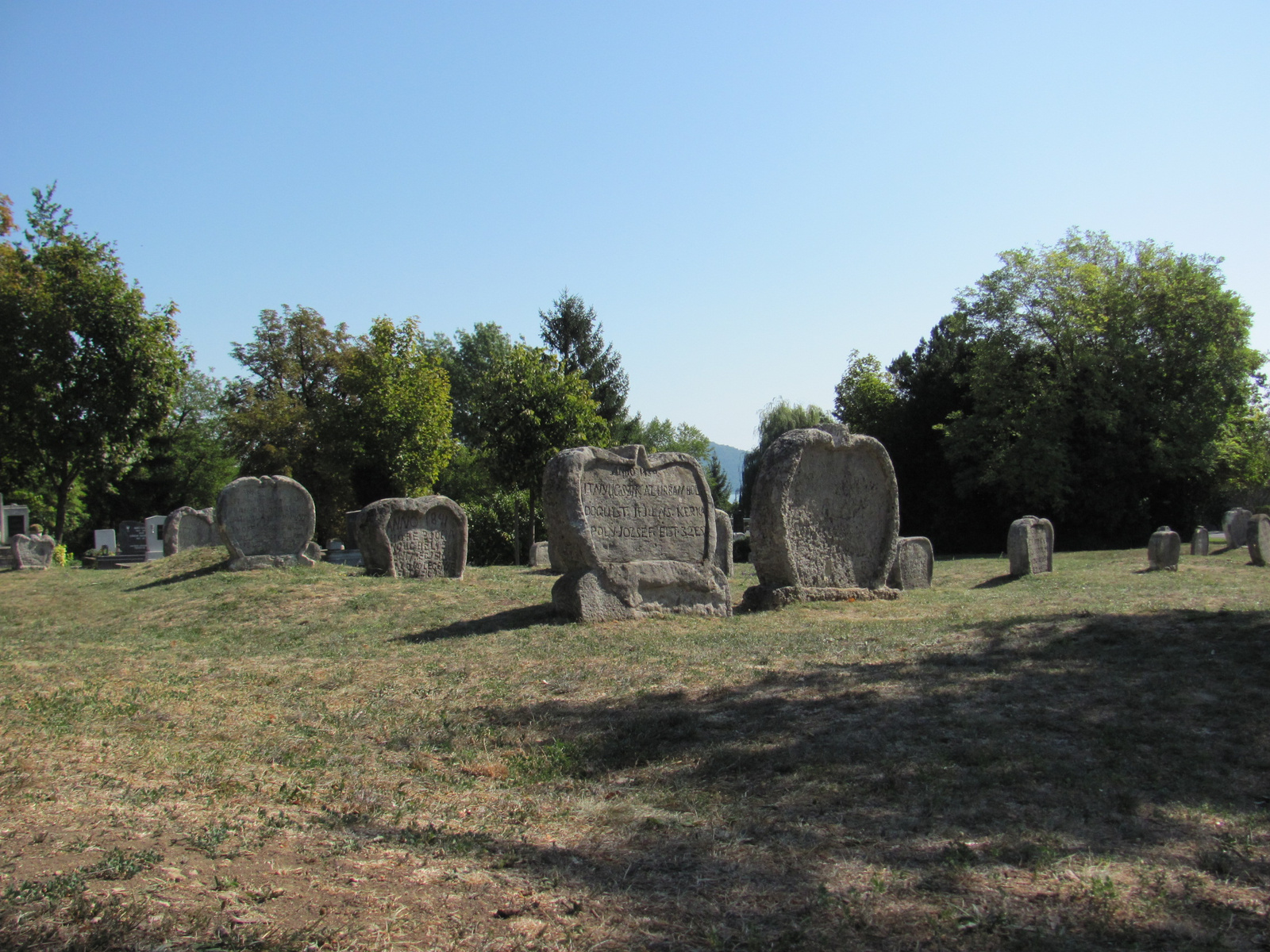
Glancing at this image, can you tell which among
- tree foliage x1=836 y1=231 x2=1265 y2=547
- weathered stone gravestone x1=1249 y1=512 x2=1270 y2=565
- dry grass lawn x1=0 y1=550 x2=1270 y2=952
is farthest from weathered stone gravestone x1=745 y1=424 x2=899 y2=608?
tree foliage x1=836 y1=231 x2=1265 y2=547

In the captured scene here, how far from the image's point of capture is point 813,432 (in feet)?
33.5

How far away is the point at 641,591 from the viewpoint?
360 inches

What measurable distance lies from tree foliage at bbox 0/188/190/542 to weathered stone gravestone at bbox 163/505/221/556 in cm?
382

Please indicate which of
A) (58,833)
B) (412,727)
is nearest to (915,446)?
(412,727)

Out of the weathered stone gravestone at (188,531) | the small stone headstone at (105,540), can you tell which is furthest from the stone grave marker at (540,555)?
the small stone headstone at (105,540)

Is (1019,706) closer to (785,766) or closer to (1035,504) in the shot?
(785,766)

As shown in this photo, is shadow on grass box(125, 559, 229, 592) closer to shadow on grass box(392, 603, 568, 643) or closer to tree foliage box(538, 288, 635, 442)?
shadow on grass box(392, 603, 568, 643)

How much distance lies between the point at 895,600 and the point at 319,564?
977 cm

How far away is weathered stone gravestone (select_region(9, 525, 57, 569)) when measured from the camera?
20641 millimetres

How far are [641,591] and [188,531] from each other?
54.0 ft

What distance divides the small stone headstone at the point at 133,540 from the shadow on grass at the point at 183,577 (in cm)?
1394

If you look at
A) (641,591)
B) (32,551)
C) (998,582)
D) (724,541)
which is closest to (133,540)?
(32,551)

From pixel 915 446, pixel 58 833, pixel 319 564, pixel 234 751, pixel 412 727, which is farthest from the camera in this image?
pixel 915 446

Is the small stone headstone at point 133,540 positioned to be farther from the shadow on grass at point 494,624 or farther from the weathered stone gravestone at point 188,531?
the shadow on grass at point 494,624
